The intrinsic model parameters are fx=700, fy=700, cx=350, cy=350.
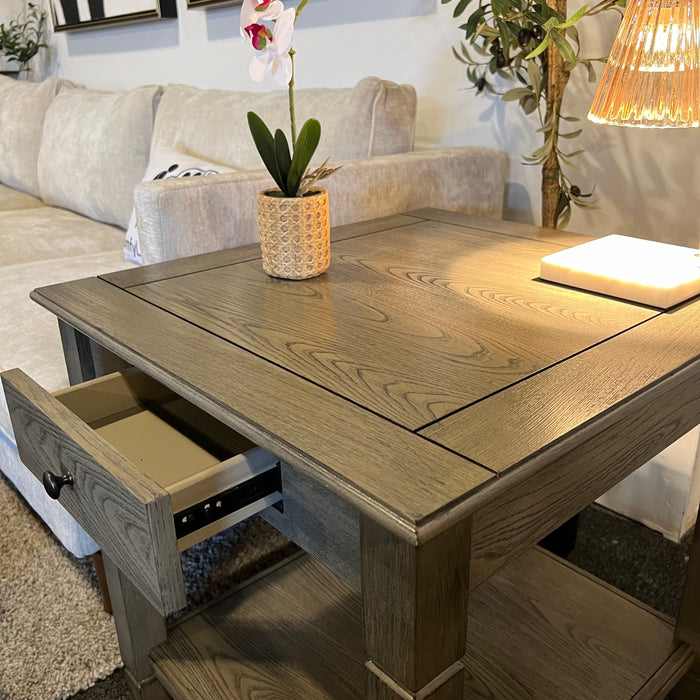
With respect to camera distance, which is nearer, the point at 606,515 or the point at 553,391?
the point at 553,391

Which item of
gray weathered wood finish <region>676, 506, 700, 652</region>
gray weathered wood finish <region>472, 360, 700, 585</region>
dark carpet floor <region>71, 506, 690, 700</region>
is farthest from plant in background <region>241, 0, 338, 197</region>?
dark carpet floor <region>71, 506, 690, 700</region>

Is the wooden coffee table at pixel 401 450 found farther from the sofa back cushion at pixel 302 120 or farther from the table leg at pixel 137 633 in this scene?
the sofa back cushion at pixel 302 120

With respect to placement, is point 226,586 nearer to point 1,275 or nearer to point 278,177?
point 278,177

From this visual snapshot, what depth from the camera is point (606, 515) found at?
1449 millimetres

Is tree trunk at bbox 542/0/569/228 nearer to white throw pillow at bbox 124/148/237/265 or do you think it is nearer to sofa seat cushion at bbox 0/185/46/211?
white throw pillow at bbox 124/148/237/265

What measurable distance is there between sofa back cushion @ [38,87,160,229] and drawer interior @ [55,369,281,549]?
135 cm

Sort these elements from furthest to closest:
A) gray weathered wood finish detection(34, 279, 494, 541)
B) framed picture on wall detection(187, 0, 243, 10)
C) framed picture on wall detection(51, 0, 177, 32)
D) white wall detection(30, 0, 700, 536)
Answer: framed picture on wall detection(51, 0, 177, 32)
framed picture on wall detection(187, 0, 243, 10)
white wall detection(30, 0, 700, 536)
gray weathered wood finish detection(34, 279, 494, 541)

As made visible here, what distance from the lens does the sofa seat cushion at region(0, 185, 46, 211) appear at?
2.65 m

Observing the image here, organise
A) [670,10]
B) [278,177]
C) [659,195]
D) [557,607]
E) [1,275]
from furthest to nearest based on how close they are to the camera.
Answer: [1,275] < [659,195] < [557,607] < [278,177] < [670,10]

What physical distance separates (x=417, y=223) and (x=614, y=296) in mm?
486

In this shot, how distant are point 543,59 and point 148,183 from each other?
752mm

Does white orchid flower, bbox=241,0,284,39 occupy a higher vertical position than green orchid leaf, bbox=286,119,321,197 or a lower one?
higher

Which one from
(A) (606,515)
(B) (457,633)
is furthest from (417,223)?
(B) (457,633)

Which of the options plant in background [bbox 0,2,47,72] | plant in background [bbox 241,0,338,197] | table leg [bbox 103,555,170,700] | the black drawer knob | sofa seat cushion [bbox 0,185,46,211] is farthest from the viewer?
plant in background [bbox 0,2,47,72]
